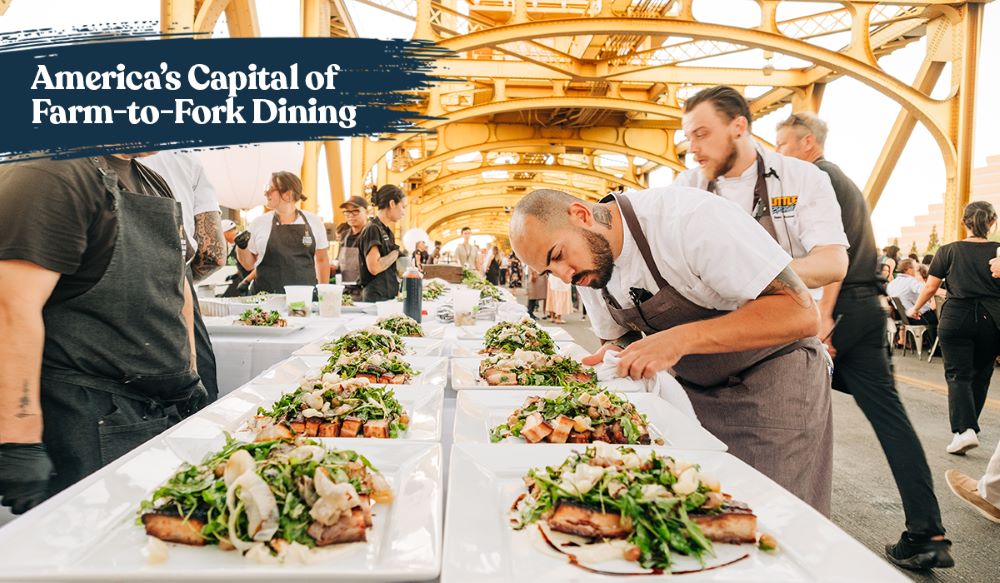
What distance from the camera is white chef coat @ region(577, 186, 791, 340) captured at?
5.49 ft

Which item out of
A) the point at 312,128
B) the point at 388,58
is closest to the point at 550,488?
the point at 312,128

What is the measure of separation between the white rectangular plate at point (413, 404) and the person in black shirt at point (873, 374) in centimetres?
192

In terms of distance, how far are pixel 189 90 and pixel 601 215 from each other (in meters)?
2.82

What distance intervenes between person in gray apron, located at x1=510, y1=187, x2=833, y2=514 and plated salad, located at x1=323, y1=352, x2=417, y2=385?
59cm


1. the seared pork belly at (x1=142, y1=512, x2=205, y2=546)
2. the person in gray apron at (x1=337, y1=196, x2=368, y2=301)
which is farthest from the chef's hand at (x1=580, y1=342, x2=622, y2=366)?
the person in gray apron at (x1=337, y1=196, x2=368, y2=301)

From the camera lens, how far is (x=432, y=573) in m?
0.80

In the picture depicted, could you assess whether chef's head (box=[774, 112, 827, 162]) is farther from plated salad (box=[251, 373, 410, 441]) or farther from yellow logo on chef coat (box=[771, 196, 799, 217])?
plated salad (box=[251, 373, 410, 441])

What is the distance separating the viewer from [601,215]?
74.2 inches

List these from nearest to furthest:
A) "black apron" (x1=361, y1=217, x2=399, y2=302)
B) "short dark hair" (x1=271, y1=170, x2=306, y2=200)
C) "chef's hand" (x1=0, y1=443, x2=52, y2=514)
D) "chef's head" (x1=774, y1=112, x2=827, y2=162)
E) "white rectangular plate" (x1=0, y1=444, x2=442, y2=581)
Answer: "white rectangular plate" (x1=0, y1=444, x2=442, y2=581) → "chef's hand" (x1=0, y1=443, x2=52, y2=514) → "chef's head" (x1=774, y1=112, x2=827, y2=162) → "short dark hair" (x1=271, y1=170, x2=306, y2=200) → "black apron" (x1=361, y1=217, x2=399, y2=302)

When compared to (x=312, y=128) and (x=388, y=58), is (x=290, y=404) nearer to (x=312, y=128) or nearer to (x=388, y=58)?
(x=312, y=128)

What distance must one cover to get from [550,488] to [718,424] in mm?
1222

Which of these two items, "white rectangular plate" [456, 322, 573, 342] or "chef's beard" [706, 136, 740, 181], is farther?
"white rectangular plate" [456, 322, 573, 342]

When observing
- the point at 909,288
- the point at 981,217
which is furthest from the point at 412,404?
the point at 909,288

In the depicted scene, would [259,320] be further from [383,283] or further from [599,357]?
[383,283]
